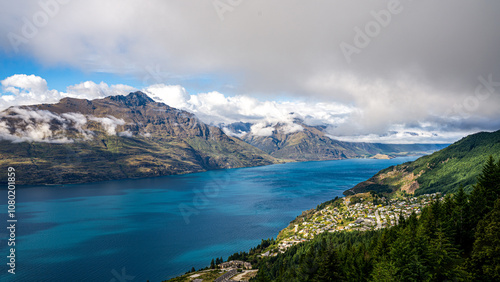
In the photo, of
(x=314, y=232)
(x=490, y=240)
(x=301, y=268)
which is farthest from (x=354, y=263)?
(x=314, y=232)

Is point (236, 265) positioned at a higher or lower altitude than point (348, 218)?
lower

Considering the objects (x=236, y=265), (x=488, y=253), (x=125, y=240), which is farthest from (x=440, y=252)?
(x=125, y=240)

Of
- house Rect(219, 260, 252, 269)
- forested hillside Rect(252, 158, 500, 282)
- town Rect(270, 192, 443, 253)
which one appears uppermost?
forested hillside Rect(252, 158, 500, 282)

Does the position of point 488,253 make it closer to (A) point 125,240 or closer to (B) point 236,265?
(B) point 236,265

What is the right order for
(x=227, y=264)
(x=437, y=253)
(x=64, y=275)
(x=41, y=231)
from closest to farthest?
(x=437, y=253)
(x=64, y=275)
(x=227, y=264)
(x=41, y=231)

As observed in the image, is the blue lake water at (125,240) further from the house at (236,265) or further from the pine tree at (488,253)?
the pine tree at (488,253)

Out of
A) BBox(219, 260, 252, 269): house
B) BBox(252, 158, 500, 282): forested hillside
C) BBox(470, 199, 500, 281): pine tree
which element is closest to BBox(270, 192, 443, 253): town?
BBox(219, 260, 252, 269): house

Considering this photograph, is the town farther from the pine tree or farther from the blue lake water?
the pine tree

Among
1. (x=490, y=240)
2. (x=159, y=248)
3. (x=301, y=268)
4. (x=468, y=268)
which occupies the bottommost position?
(x=159, y=248)

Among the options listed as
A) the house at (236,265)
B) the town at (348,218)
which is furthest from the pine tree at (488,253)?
the house at (236,265)

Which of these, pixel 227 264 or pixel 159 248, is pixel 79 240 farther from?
pixel 227 264

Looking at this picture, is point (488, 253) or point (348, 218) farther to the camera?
point (348, 218)
